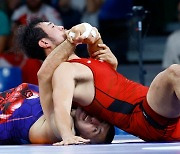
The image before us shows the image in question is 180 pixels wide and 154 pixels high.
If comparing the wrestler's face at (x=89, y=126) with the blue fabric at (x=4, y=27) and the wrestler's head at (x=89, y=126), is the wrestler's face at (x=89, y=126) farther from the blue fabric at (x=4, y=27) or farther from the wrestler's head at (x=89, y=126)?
the blue fabric at (x=4, y=27)

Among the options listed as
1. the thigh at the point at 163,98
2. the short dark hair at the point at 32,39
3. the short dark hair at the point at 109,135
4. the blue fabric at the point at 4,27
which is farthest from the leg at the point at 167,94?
the blue fabric at the point at 4,27

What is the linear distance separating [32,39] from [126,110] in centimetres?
82

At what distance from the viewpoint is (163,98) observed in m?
4.73

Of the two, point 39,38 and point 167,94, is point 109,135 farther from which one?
point 39,38

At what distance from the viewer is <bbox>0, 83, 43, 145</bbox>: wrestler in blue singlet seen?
525cm

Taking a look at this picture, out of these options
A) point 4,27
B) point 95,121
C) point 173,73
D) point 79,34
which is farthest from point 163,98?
point 4,27

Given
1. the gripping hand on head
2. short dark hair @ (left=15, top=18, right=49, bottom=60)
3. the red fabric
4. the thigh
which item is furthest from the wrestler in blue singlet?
the red fabric

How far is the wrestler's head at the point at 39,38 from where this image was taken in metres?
5.18

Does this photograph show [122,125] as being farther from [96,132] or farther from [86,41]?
[86,41]

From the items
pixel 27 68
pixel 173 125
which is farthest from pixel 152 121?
pixel 27 68

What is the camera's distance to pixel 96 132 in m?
4.93

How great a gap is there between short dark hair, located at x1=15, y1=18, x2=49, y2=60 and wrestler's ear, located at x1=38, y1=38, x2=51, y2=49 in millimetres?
26

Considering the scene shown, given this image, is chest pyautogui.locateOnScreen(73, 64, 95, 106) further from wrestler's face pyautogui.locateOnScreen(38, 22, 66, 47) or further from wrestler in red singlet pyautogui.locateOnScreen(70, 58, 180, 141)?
wrestler's face pyautogui.locateOnScreen(38, 22, 66, 47)

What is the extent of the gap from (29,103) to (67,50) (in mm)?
676
